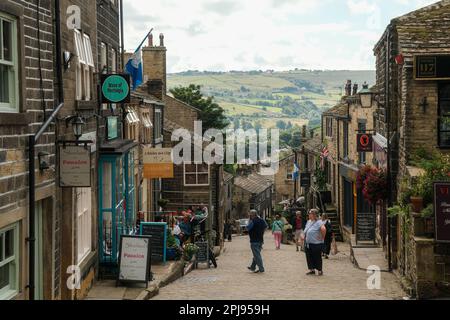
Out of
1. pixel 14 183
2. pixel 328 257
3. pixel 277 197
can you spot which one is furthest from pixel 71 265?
pixel 277 197

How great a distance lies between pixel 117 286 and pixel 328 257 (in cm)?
1081

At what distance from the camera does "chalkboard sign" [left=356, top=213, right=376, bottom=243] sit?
25047mm

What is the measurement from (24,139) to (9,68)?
1.01m

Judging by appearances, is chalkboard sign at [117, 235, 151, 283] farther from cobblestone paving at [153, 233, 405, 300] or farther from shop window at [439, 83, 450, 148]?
shop window at [439, 83, 450, 148]

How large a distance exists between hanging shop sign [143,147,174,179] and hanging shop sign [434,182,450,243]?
12932mm

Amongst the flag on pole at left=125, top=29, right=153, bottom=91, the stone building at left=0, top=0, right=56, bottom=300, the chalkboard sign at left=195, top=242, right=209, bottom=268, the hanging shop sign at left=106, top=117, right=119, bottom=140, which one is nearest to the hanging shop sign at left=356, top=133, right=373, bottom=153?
the chalkboard sign at left=195, top=242, right=209, bottom=268

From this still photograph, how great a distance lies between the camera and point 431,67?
17.3m

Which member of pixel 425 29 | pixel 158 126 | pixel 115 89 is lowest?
pixel 158 126

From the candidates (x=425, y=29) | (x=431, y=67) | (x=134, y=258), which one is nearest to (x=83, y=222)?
(x=134, y=258)

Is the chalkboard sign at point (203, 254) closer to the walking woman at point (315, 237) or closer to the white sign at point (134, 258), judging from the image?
the walking woman at point (315, 237)

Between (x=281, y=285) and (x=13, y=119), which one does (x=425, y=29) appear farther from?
(x=13, y=119)

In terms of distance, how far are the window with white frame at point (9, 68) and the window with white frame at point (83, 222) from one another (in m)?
4.62
